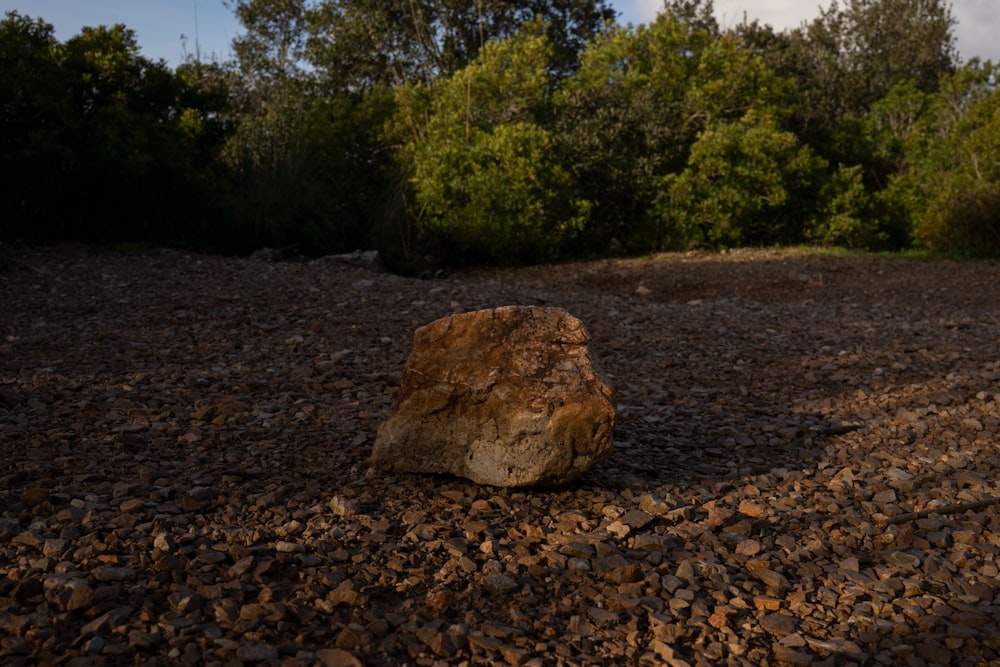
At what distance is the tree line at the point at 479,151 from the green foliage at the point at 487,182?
4 cm

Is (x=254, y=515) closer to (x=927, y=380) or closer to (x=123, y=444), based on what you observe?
(x=123, y=444)

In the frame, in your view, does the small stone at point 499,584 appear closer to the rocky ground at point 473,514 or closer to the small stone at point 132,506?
the rocky ground at point 473,514

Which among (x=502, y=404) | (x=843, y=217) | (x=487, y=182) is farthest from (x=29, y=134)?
(x=843, y=217)

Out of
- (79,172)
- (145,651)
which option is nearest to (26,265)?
(79,172)

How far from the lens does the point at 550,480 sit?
3732mm

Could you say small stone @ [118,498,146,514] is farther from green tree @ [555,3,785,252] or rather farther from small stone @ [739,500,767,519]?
green tree @ [555,3,785,252]

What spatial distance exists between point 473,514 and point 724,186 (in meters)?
13.3

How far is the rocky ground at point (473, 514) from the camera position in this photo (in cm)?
264

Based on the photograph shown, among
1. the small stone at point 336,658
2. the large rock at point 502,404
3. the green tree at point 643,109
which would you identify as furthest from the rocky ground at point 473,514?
the green tree at point 643,109

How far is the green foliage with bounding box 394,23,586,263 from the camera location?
1376 centimetres

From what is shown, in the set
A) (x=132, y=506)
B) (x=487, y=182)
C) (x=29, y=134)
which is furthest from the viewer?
(x=487, y=182)

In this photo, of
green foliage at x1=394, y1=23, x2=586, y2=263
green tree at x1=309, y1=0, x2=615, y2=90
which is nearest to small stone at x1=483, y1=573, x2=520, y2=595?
green foliage at x1=394, y1=23, x2=586, y2=263

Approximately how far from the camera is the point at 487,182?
13.7 metres

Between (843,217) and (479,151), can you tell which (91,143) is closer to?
(479,151)
